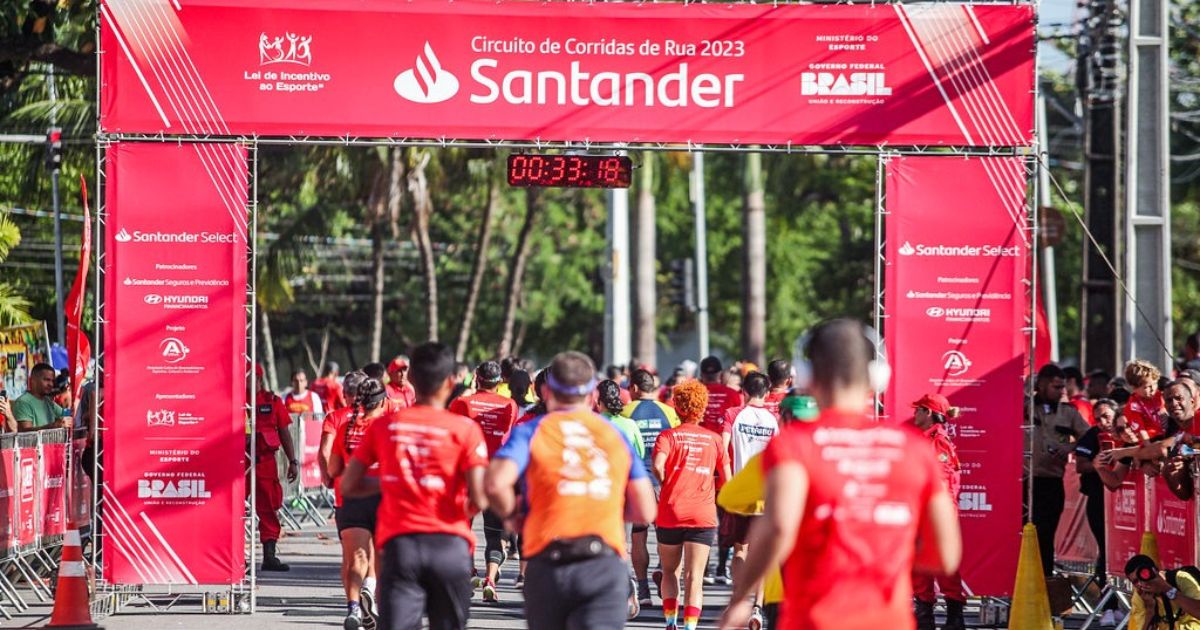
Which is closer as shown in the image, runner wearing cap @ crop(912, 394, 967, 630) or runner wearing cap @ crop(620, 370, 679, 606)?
runner wearing cap @ crop(912, 394, 967, 630)

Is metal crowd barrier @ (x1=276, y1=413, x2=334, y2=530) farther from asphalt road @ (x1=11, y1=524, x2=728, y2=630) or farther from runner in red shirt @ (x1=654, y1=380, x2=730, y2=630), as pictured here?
runner in red shirt @ (x1=654, y1=380, x2=730, y2=630)

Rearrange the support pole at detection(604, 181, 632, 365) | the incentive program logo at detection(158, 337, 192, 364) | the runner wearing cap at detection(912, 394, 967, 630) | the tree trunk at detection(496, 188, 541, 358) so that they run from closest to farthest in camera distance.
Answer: the runner wearing cap at detection(912, 394, 967, 630) < the incentive program logo at detection(158, 337, 192, 364) < the support pole at detection(604, 181, 632, 365) < the tree trunk at detection(496, 188, 541, 358)

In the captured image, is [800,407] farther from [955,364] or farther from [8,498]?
[8,498]

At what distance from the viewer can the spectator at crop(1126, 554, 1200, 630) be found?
10906mm

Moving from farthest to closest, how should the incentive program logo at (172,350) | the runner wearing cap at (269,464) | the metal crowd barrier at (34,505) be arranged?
the runner wearing cap at (269,464)
the incentive program logo at (172,350)
the metal crowd barrier at (34,505)

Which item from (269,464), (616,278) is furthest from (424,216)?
(269,464)

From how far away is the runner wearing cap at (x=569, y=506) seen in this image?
7.57 metres

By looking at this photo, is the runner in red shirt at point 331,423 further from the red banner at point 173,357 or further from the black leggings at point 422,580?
the black leggings at point 422,580

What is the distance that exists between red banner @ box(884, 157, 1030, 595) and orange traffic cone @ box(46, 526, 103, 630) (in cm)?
635

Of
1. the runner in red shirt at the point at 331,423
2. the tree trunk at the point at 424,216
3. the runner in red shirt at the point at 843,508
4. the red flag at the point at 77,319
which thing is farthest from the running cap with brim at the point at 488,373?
the tree trunk at the point at 424,216

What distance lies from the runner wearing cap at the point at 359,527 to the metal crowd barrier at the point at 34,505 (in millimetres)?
2867

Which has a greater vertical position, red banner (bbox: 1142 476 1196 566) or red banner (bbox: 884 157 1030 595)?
red banner (bbox: 884 157 1030 595)

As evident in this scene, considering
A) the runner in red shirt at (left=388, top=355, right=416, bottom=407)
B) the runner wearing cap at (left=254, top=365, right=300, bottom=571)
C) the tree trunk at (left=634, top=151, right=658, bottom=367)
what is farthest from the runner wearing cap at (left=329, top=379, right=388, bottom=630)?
the tree trunk at (left=634, top=151, right=658, bottom=367)

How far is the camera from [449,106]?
13.8m
